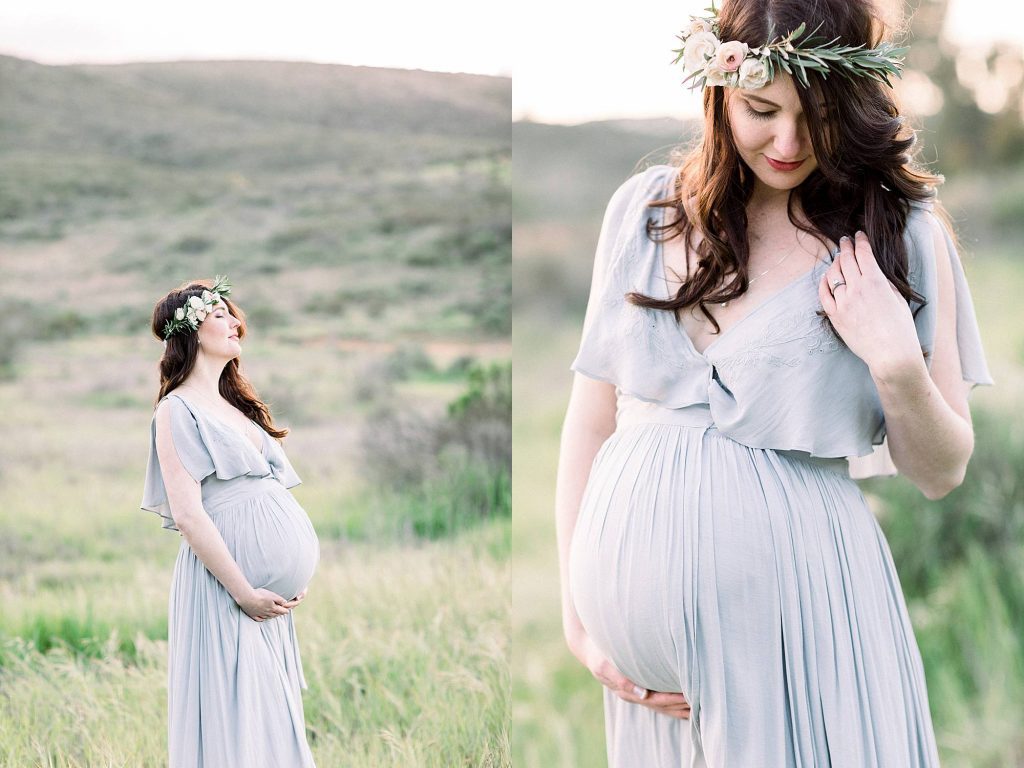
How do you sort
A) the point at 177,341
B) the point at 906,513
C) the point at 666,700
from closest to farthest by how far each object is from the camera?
1. the point at 177,341
2. the point at 666,700
3. the point at 906,513

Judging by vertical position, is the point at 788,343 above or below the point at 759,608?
above

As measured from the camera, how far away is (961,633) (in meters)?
3.80

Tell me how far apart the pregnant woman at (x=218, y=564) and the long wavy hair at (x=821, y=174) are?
0.69m

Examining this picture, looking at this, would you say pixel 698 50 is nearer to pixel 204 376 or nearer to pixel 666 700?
pixel 204 376

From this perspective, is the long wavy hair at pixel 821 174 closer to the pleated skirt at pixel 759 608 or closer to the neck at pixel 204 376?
the pleated skirt at pixel 759 608

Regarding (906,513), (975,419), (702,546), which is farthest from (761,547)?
(975,419)

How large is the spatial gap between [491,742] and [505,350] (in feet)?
4.20

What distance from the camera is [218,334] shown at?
5.27 ft

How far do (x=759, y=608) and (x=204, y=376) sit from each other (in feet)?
3.08

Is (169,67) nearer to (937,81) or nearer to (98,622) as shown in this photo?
(98,622)

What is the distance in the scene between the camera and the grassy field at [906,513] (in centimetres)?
375

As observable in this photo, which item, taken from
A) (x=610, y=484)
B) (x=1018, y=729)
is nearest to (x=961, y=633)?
(x=1018, y=729)

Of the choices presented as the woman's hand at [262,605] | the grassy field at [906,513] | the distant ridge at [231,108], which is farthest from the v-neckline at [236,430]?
the grassy field at [906,513]

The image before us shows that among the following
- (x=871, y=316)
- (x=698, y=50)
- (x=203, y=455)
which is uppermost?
(x=698, y=50)
